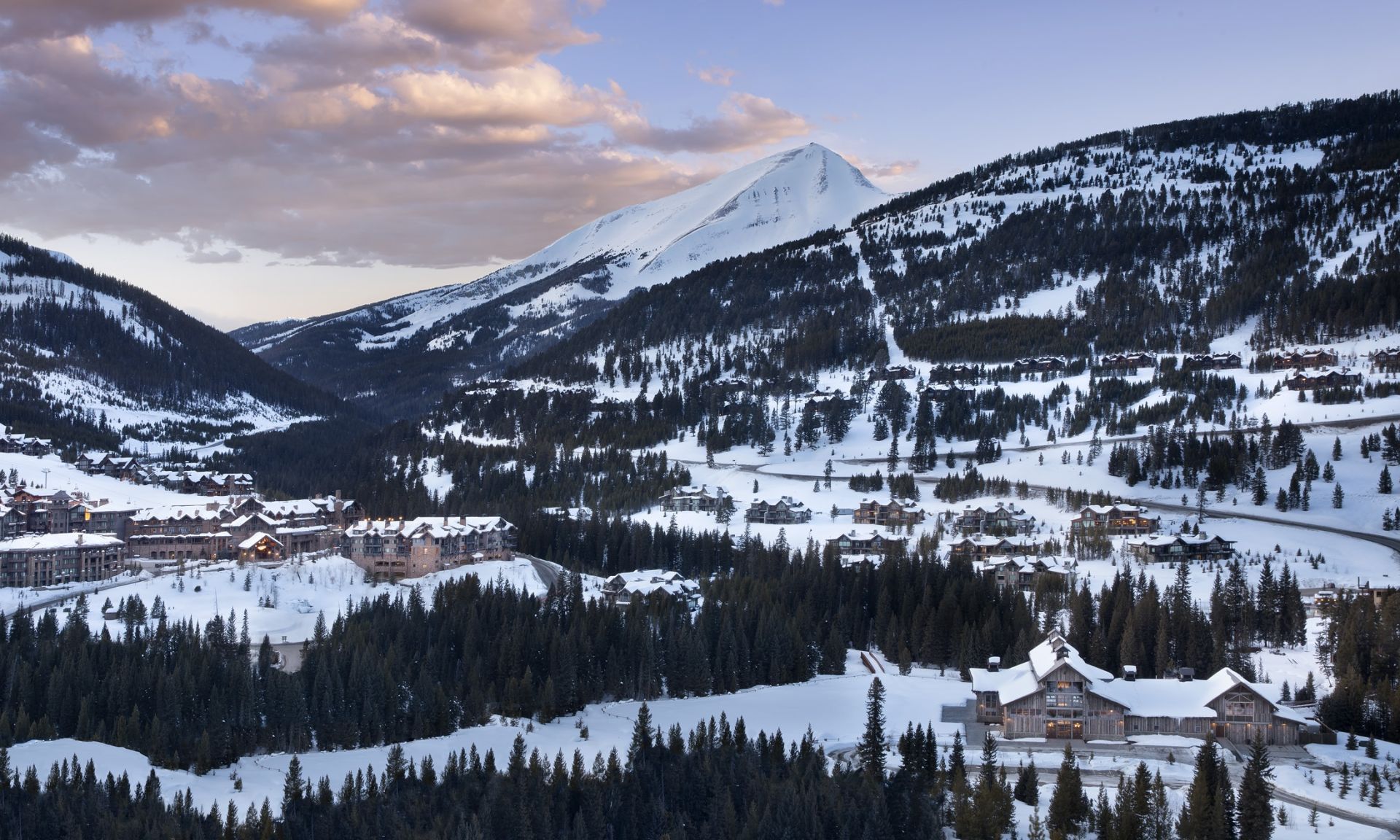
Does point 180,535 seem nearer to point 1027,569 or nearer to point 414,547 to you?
point 414,547

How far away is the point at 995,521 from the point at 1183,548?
17.1m

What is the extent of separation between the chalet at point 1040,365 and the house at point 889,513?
46.1 meters

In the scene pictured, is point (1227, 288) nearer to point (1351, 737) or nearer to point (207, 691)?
point (1351, 737)

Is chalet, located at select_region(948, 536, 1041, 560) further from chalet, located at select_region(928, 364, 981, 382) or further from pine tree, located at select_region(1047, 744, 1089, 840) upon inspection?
chalet, located at select_region(928, 364, 981, 382)

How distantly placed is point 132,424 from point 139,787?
154m

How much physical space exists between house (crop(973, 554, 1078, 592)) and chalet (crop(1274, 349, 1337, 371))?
2274 inches

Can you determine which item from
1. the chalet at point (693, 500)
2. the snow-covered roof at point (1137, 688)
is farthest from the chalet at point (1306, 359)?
the snow-covered roof at point (1137, 688)

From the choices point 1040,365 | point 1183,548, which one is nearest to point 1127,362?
point 1040,365

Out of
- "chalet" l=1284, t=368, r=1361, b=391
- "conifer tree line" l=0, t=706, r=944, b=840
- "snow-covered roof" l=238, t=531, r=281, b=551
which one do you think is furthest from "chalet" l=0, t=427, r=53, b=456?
"chalet" l=1284, t=368, r=1361, b=391

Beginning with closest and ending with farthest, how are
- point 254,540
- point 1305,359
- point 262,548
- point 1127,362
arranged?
point 254,540, point 262,548, point 1305,359, point 1127,362

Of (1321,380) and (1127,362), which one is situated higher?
(1127,362)

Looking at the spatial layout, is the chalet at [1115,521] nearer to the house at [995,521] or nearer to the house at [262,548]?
the house at [995,521]

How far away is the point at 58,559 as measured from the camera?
88.0 meters

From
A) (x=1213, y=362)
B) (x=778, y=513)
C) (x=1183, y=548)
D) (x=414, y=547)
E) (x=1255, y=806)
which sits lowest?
(x=1255, y=806)
